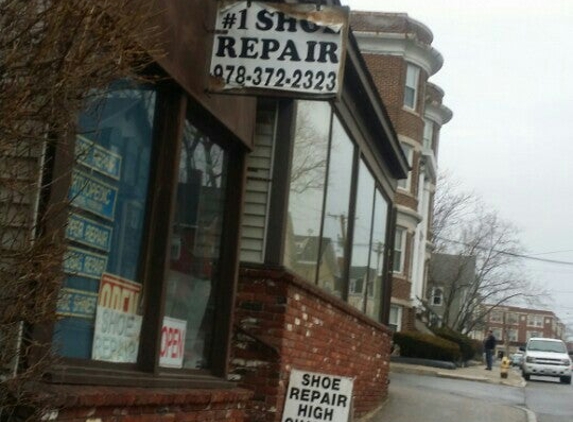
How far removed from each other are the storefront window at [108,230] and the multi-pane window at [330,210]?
3.58 meters

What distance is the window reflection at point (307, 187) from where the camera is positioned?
35.1ft

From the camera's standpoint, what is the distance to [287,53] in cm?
759

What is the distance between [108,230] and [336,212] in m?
6.47

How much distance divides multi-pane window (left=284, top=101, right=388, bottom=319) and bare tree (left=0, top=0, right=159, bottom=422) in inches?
219

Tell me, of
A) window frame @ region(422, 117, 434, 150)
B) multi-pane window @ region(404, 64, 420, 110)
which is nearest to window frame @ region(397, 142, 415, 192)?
multi-pane window @ region(404, 64, 420, 110)

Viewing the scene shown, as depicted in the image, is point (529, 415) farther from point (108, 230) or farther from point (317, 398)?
point (108, 230)

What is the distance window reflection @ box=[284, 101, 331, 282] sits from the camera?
35.1 ft

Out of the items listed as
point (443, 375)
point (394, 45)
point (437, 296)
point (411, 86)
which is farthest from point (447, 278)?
point (443, 375)

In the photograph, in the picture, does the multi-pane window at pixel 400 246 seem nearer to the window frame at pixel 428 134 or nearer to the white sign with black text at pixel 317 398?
the window frame at pixel 428 134

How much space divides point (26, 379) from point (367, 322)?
35.4 feet

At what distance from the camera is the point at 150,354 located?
7168 mm

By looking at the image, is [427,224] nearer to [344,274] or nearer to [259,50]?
[344,274]

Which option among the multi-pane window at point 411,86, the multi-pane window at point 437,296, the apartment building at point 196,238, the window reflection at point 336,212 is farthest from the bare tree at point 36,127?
the multi-pane window at point 437,296

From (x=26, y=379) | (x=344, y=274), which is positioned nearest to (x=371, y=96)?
→ (x=344, y=274)
